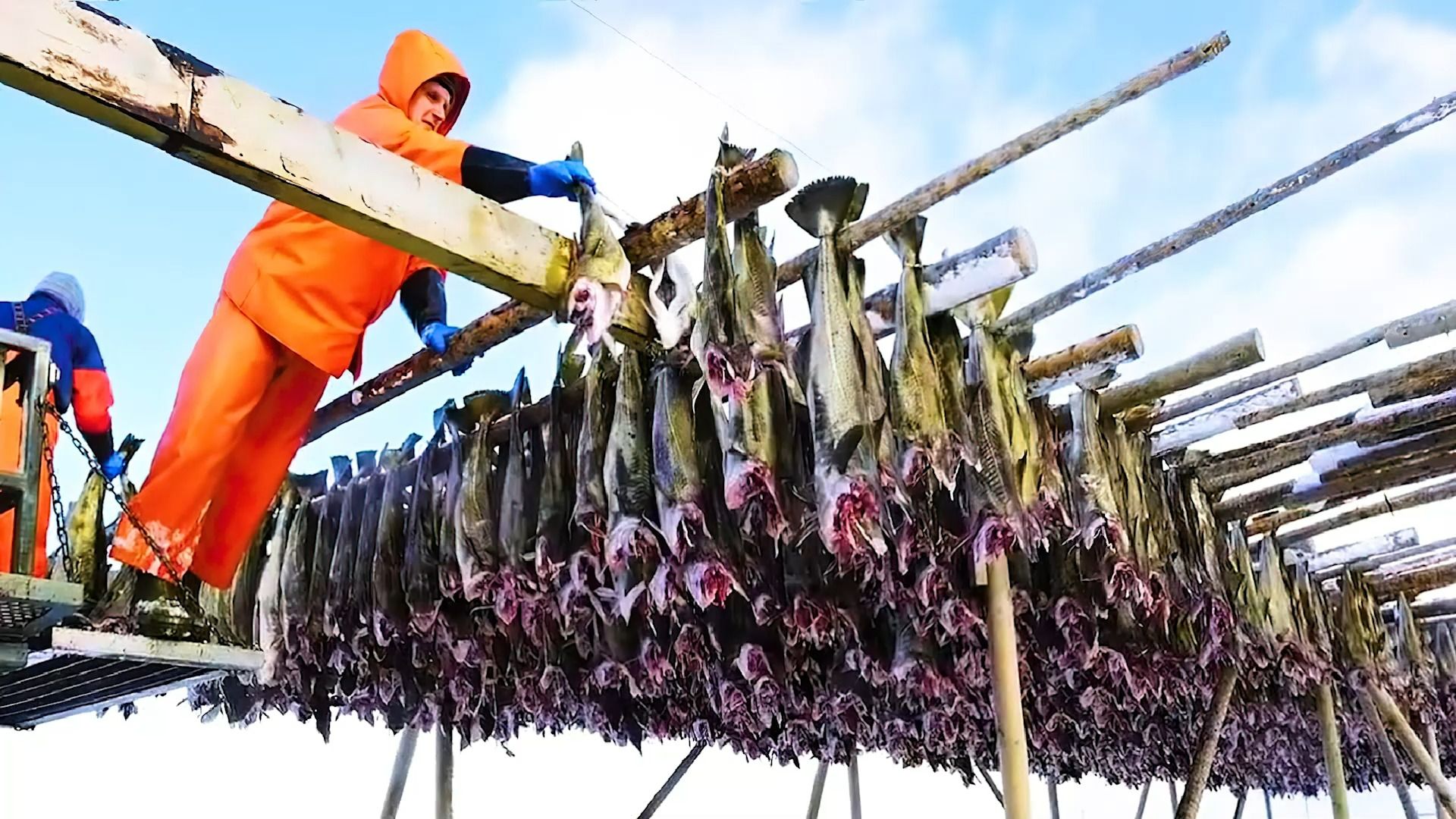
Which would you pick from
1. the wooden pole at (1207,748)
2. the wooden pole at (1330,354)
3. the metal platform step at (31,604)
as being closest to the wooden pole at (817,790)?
the wooden pole at (1207,748)

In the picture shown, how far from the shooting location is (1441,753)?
40.3 feet

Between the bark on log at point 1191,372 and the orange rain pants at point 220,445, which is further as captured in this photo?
the bark on log at point 1191,372

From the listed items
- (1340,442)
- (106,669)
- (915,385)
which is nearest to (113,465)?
(106,669)

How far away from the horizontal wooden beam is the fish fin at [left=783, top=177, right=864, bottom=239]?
169 mm

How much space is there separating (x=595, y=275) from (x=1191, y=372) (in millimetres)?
2211

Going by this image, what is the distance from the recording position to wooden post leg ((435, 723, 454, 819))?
6074 millimetres

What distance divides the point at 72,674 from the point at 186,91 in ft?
4.13

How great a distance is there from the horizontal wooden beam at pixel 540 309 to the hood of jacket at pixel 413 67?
0.58 metres

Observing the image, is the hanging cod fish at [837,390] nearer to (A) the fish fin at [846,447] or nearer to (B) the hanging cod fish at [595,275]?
(A) the fish fin at [846,447]

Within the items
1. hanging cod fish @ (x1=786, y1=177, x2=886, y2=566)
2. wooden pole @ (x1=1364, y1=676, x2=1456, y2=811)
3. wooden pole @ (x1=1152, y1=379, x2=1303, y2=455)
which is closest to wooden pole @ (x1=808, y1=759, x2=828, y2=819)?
wooden pole @ (x1=1364, y1=676, x2=1456, y2=811)

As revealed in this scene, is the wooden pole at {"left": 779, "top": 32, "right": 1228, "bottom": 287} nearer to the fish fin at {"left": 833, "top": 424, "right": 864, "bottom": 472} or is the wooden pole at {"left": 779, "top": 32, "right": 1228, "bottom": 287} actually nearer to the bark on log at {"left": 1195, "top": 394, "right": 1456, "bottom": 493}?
the fish fin at {"left": 833, "top": 424, "right": 864, "bottom": 472}

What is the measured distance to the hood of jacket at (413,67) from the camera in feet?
9.36

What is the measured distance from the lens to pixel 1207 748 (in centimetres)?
515

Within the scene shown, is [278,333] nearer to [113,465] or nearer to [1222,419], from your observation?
[113,465]
